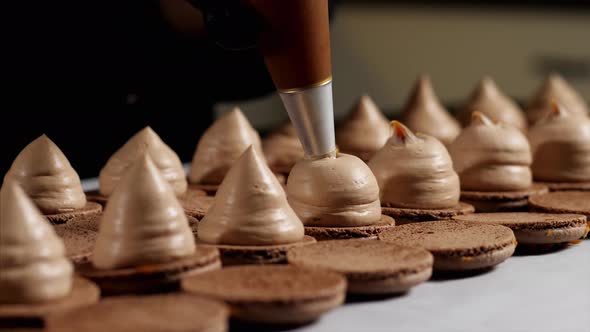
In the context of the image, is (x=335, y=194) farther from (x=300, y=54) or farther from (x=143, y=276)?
(x=143, y=276)

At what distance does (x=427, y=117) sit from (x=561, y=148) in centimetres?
59

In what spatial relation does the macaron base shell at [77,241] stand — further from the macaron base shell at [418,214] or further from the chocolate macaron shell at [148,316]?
the macaron base shell at [418,214]

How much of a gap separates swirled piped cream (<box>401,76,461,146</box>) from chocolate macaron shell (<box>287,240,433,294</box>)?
1162 millimetres

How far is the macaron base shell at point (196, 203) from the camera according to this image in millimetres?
1562

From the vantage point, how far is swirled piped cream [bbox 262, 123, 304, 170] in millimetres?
2189

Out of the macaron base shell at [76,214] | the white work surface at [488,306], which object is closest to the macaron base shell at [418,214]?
the white work surface at [488,306]

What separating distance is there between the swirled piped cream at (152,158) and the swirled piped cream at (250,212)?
0.47 metres

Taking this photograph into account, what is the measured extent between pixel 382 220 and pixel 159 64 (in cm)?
105

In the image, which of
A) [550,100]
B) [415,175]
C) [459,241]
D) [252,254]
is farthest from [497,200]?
[550,100]

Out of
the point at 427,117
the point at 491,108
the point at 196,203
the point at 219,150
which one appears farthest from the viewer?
the point at 491,108

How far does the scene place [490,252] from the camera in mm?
1286

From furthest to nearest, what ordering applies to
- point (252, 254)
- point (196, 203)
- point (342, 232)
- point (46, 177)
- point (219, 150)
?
point (219, 150) < point (196, 203) < point (46, 177) < point (342, 232) < point (252, 254)

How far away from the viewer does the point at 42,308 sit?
96 cm

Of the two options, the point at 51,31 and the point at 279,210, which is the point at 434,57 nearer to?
the point at 51,31
